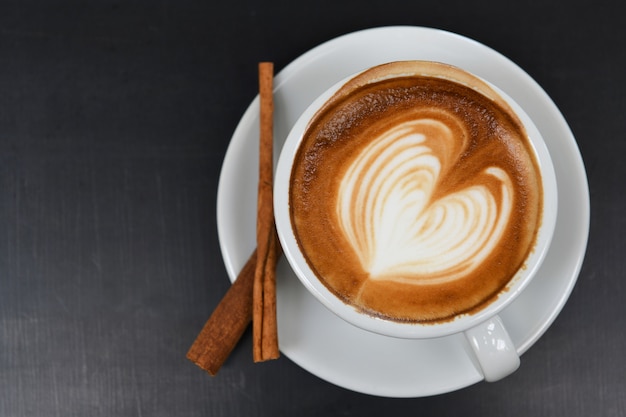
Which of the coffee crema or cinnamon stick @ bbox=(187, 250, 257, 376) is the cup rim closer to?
the coffee crema

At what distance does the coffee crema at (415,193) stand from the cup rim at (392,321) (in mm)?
12

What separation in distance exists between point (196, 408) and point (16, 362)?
414 mm

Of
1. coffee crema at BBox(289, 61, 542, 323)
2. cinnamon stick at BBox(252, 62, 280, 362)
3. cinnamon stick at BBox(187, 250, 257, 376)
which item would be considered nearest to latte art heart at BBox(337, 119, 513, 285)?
coffee crema at BBox(289, 61, 542, 323)

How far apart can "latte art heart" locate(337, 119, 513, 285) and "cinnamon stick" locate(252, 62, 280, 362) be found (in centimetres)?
16

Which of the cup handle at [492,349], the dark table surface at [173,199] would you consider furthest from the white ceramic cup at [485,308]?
the dark table surface at [173,199]

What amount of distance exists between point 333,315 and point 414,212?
0.91ft

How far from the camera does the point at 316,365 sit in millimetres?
1179

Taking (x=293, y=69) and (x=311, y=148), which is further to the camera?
(x=293, y=69)

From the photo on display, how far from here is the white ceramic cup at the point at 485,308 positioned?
3.32 ft

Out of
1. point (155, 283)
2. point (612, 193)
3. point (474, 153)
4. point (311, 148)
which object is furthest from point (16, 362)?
point (612, 193)

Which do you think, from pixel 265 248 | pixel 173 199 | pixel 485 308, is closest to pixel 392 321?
pixel 485 308

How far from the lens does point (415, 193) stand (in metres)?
1.05

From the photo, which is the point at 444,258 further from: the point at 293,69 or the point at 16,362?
the point at 16,362

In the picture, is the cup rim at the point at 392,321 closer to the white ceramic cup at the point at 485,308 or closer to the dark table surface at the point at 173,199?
the white ceramic cup at the point at 485,308
